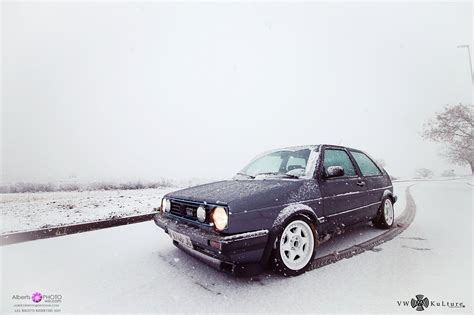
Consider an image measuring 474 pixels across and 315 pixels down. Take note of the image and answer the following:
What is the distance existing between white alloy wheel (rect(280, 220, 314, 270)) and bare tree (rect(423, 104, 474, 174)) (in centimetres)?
1546

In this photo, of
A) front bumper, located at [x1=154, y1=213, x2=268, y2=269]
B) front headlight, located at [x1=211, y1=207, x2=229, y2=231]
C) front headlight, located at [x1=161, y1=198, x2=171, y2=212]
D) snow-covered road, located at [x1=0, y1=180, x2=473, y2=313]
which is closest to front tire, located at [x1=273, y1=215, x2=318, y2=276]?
snow-covered road, located at [x1=0, y1=180, x2=473, y2=313]

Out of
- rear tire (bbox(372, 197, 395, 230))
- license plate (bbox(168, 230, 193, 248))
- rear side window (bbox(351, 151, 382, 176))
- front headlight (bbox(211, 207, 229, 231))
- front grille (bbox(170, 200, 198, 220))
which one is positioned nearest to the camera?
front headlight (bbox(211, 207, 229, 231))

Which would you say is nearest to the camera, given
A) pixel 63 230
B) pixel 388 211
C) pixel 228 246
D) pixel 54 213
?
pixel 228 246

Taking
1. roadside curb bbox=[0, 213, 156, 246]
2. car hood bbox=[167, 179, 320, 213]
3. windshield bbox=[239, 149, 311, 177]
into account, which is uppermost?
windshield bbox=[239, 149, 311, 177]

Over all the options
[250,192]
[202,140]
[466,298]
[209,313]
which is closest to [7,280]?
[209,313]

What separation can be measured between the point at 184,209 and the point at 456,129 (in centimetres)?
1679

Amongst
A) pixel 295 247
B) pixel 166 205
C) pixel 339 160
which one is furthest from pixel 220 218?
pixel 339 160

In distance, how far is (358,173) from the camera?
12.6 ft

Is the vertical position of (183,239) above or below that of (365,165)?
below

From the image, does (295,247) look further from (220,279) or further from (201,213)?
(201,213)

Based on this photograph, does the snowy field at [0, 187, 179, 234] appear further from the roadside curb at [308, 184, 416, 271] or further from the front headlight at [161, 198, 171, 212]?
the roadside curb at [308, 184, 416, 271]

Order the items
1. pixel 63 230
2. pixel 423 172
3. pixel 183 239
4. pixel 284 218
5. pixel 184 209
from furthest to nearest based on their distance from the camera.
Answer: pixel 423 172, pixel 63 230, pixel 184 209, pixel 183 239, pixel 284 218

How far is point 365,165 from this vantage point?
4.22 m

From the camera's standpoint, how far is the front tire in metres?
2.48
